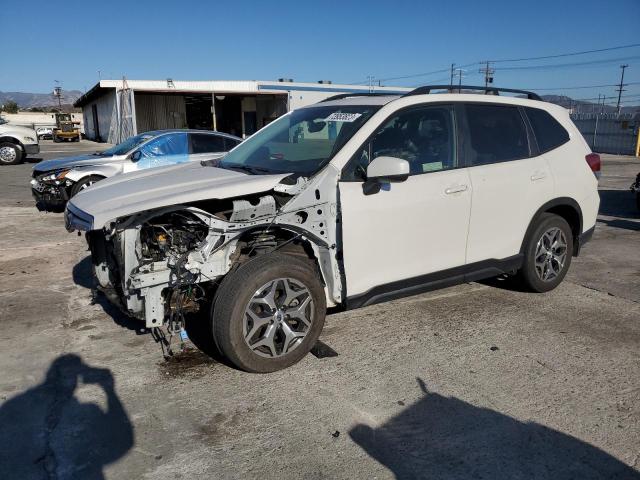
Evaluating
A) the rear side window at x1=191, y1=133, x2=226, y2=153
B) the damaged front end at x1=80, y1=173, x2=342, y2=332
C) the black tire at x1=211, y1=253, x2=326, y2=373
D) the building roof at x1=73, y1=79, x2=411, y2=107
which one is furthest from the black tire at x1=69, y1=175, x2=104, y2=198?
the building roof at x1=73, y1=79, x2=411, y2=107

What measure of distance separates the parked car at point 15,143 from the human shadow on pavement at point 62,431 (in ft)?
63.5

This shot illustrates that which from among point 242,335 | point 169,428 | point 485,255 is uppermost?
point 485,255

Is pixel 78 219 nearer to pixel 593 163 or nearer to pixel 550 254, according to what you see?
pixel 550 254

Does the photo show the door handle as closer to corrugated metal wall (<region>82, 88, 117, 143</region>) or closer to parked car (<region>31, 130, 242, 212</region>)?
parked car (<region>31, 130, 242, 212</region>)

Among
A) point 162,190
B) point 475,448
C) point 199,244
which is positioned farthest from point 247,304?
point 475,448

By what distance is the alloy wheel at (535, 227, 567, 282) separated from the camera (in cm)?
504

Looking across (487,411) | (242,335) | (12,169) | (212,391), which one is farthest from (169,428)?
(12,169)

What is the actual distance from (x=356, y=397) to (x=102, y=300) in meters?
3.04

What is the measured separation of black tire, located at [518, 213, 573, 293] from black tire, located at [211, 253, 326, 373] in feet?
7.55

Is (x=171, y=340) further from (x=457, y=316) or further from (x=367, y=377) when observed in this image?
(x=457, y=316)

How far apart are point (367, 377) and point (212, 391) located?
1.07m

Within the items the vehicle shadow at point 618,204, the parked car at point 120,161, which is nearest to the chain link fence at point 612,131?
the vehicle shadow at point 618,204

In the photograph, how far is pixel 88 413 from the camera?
321 cm

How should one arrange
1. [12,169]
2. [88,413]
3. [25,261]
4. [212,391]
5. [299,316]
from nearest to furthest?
[88,413] < [212,391] < [299,316] < [25,261] < [12,169]
